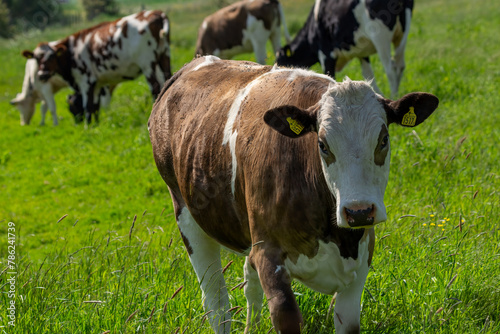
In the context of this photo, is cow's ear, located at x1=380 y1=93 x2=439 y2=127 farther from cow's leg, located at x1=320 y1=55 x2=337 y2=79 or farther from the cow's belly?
cow's leg, located at x1=320 y1=55 x2=337 y2=79

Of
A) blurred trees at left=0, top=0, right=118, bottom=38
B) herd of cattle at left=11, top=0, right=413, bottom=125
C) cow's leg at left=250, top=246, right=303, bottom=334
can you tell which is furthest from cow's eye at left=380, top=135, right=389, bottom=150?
blurred trees at left=0, top=0, right=118, bottom=38

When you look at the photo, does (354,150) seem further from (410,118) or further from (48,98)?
(48,98)

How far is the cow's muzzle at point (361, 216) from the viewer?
2.91 meters

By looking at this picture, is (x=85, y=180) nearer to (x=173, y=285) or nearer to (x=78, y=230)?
(x=78, y=230)

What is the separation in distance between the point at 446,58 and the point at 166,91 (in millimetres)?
9789

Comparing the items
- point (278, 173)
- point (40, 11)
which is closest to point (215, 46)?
point (278, 173)

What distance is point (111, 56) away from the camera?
1379 centimetres

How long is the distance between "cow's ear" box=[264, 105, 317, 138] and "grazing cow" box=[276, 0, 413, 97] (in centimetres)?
690

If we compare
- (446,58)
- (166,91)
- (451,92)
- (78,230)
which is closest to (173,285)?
(166,91)

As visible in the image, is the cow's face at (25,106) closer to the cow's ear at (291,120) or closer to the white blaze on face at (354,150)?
the cow's ear at (291,120)

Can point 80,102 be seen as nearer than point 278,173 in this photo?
No

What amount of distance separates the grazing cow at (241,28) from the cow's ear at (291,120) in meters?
13.5

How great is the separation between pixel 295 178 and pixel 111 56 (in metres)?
11.3

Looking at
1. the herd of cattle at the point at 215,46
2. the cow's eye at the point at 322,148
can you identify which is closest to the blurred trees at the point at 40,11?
the herd of cattle at the point at 215,46
